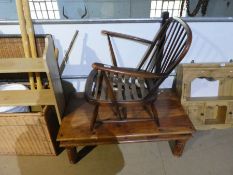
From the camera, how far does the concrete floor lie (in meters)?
1.35

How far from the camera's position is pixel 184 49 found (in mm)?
1055

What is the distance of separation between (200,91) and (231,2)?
275 centimetres

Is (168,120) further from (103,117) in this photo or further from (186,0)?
(186,0)

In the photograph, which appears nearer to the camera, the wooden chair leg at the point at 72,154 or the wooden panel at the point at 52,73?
the wooden panel at the point at 52,73

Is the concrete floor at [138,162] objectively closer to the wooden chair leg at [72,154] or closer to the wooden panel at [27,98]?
the wooden chair leg at [72,154]

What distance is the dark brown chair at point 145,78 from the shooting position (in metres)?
1.18

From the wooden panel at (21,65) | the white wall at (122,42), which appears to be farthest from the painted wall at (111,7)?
the wooden panel at (21,65)

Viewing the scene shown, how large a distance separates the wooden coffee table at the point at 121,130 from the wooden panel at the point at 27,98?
198 mm

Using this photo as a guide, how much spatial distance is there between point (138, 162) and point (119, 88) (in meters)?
0.52

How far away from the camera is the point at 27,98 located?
1313mm

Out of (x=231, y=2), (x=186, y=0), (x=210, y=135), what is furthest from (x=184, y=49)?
(x=231, y=2)

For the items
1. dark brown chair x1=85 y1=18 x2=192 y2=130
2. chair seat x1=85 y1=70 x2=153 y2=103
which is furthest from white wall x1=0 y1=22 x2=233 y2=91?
chair seat x1=85 y1=70 x2=153 y2=103

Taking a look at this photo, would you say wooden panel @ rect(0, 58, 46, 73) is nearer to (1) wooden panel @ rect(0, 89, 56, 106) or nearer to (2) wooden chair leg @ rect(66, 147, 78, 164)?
(1) wooden panel @ rect(0, 89, 56, 106)

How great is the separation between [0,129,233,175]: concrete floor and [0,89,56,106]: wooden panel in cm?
43
